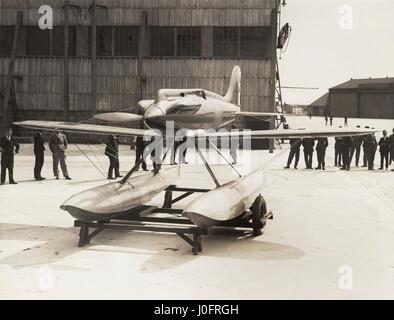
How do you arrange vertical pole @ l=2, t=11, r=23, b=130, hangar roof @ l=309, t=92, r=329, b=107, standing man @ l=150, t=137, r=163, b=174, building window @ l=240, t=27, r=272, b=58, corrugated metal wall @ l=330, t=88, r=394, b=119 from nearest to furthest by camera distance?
standing man @ l=150, t=137, r=163, b=174
vertical pole @ l=2, t=11, r=23, b=130
building window @ l=240, t=27, r=272, b=58
corrugated metal wall @ l=330, t=88, r=394, b=119
hangar roof @ l=309, t=92, r=329, b=107

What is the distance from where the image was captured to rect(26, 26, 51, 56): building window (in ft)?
117

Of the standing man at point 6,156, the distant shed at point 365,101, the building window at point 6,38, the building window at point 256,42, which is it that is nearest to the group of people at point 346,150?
the standing man at point 6,156

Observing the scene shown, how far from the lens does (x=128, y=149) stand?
3362 cm

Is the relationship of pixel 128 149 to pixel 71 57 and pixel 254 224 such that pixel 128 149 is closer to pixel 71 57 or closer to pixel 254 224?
pixel 71 57

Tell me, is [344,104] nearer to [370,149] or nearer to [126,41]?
[126,41]

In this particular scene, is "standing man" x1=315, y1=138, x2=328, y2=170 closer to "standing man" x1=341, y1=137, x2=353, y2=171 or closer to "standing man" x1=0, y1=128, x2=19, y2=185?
"standing man" x1=341, y1=137, x2=353, y2=171

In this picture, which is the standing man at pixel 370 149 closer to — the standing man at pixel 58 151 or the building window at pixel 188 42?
the standing man at pixel 58 151

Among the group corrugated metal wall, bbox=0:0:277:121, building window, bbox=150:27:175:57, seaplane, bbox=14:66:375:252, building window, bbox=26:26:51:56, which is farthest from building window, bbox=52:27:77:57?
seaplane, bbox=14:66:375:252

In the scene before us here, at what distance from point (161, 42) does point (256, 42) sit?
6.97 metres

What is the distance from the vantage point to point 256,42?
34875 mm

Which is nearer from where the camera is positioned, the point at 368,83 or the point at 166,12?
the point at 166,12

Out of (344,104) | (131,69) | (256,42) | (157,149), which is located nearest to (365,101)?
(344,104)

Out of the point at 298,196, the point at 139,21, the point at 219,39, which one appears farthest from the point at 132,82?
the point at 298,196

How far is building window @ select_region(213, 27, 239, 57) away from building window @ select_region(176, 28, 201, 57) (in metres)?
1.25
